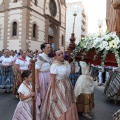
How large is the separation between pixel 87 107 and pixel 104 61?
2.87 meters

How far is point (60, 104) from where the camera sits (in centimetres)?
460

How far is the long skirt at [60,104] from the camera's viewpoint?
459 cm

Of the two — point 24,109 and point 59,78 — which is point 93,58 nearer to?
point 59,78

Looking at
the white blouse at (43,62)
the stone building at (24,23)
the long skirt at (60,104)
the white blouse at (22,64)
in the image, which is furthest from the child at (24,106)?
the stone building at (24,23)

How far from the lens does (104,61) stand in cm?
A: 334

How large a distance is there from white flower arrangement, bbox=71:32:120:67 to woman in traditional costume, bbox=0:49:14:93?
20.2 feet

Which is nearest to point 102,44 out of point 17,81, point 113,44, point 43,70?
point 113,44

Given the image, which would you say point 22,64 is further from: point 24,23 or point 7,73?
point 24,23

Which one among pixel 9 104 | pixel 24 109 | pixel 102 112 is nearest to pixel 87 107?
pixel 102 112

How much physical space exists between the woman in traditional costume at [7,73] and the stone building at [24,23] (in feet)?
46.1

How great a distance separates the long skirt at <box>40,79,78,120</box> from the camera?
4594mm

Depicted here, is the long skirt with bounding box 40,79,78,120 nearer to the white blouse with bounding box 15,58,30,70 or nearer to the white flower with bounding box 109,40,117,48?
the white flower with bounding box 109,40,117,48

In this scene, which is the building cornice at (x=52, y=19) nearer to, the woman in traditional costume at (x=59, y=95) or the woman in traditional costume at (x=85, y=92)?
the woman in traditional costume at (x=85, y=92)

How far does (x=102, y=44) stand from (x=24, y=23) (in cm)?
2105
